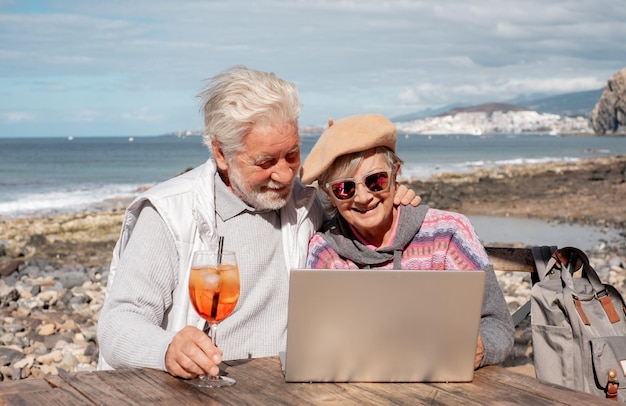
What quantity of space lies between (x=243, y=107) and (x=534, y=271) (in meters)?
1.44

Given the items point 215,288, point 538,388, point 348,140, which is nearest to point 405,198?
point 348,140

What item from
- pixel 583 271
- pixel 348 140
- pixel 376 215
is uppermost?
pixel 348 140

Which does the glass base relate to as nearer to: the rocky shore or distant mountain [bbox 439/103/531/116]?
the rocky shore

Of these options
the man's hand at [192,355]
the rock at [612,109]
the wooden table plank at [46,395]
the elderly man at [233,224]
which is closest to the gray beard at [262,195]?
the elderly man at [233,224]

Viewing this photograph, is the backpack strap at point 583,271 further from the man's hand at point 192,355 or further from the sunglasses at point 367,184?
the man's hand at point 192,355

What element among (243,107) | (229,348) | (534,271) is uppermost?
(243,107)

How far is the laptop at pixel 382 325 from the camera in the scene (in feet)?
7.04

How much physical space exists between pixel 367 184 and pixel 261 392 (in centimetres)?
102

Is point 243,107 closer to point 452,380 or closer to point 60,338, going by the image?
point 452,380

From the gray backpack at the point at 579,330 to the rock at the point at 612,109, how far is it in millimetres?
113985

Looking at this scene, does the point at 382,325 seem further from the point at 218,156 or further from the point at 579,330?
the point at 218,156

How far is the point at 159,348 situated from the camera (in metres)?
2.49

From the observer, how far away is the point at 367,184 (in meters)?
3.03

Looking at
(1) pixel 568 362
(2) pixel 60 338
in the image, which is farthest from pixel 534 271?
(2) pixel 60 338
